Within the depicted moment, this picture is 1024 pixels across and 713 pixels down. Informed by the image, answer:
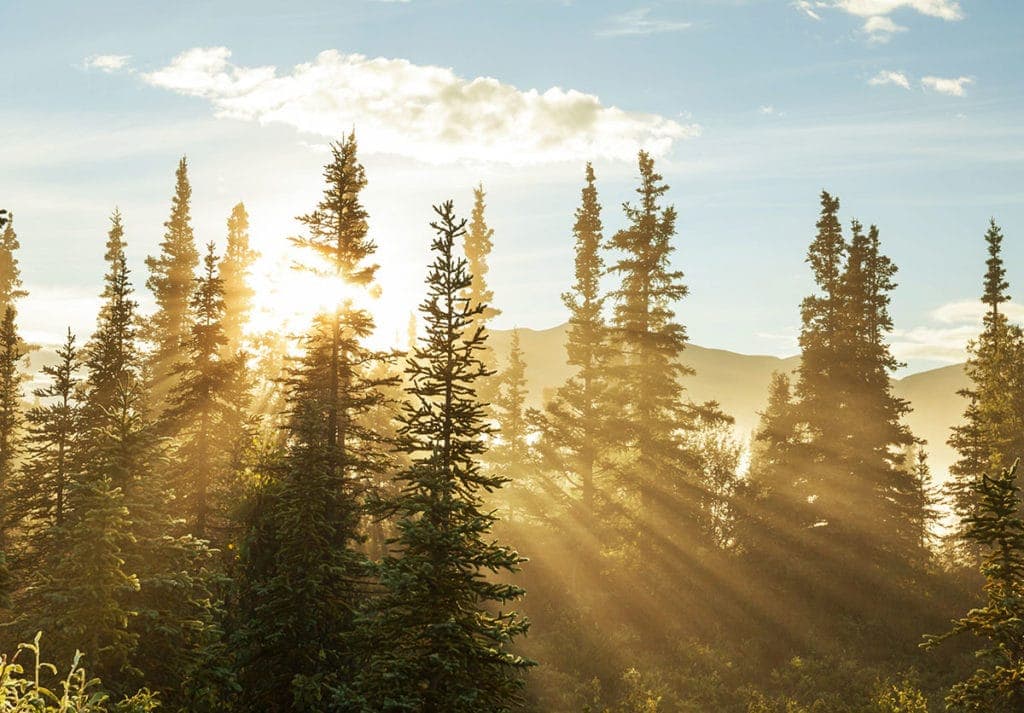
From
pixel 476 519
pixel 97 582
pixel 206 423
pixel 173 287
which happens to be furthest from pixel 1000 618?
pixel 173 287

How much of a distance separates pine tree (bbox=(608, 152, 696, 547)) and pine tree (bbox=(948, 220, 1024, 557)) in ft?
60.8

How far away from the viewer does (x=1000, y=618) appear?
549 inches

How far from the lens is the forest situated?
1371cm

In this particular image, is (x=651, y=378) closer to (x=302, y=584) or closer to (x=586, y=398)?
(x=586, y=398)

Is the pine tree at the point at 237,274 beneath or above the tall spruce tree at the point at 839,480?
above

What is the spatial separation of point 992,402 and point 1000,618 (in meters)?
36.2

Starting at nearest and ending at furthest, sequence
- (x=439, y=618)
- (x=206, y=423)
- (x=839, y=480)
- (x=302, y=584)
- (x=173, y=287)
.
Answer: (x=439, y=618)
(x=302, y=584)
(x=206, y=423)
(x=839, y=480)
(x=173, y=287)

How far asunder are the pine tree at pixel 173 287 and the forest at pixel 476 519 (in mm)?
192

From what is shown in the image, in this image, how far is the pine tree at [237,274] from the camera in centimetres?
5453

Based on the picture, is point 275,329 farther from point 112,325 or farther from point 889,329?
point 889,329

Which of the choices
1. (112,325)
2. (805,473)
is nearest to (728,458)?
(805,473)

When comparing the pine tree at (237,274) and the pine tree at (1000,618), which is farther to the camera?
the pine tree at (237,274)

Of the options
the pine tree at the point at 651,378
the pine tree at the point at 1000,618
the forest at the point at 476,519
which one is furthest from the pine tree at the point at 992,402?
the pine tree at the point at 1000,618

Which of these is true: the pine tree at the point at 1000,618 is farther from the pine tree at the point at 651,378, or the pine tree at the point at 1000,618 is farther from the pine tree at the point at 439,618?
the pine tree at the point at 651,378
